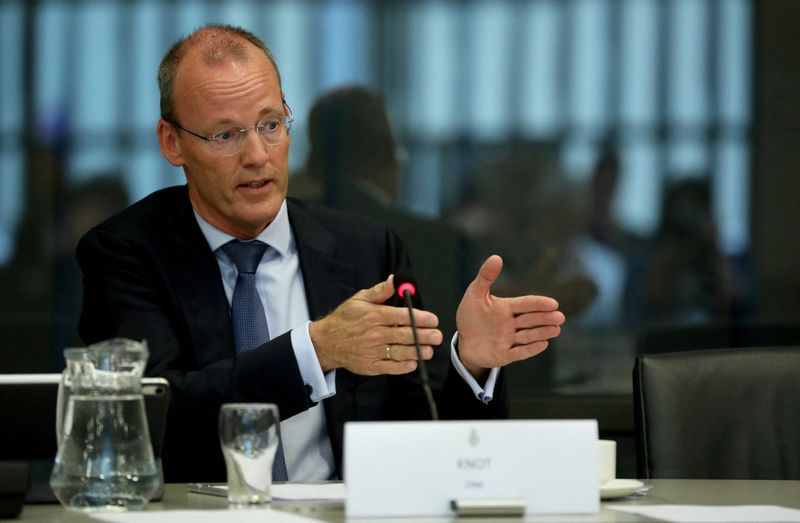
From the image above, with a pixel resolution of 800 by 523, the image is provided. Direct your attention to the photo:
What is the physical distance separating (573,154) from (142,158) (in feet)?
4.00

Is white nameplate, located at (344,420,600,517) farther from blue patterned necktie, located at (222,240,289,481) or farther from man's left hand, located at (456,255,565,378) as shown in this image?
blue patterned necktie, located at (222,240,289,481)

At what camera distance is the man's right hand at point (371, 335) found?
2203mm

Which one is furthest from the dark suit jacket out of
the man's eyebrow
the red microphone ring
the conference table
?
the red microphone ring

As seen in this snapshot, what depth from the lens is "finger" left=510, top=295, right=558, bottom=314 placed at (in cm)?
221

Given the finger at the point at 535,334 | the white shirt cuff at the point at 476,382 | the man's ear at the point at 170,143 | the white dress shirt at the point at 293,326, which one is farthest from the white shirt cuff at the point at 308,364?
the man's ear at the point at 170,143

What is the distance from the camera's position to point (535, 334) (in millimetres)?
2258

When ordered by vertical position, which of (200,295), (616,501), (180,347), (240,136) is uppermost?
(240,136)

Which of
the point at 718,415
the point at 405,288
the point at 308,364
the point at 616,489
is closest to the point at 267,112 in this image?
the point at 308,364

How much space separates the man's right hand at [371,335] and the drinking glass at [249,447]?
0.51m

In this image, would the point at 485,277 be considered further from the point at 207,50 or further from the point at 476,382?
the point at 207,50

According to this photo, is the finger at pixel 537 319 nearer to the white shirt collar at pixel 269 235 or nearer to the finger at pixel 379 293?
the finger at pixel 379 293

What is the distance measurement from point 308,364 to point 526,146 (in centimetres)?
152

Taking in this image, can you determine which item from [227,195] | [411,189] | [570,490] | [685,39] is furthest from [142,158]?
[570,490]

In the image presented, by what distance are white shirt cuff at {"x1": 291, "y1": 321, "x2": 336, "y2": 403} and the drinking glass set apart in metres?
0.57
